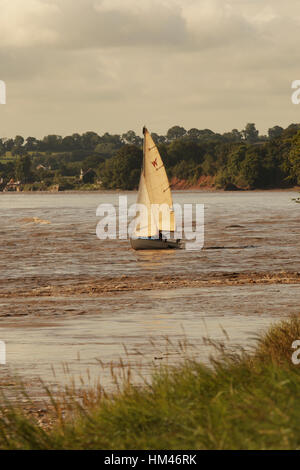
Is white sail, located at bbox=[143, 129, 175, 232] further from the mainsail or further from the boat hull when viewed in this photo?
the boat hull

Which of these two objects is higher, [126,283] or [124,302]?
[124,302]

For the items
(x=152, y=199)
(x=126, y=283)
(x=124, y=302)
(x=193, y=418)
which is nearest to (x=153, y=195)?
(x=152, y=199)

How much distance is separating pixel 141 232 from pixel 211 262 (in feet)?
29.3

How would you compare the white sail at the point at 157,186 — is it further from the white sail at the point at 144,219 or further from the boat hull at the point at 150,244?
the boat hull at the point at 150,244

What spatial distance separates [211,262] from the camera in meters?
53.5

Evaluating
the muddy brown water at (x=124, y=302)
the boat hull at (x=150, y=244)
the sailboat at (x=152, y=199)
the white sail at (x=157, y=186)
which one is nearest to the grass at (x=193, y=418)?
the muddy brown water at (x=124, y=302)

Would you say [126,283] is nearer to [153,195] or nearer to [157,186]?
[153,195]

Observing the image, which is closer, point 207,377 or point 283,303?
point 207,377

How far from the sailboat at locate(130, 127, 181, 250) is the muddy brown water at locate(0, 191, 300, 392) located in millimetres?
1989

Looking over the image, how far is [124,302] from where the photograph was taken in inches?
1296

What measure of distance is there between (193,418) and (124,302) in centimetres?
2250

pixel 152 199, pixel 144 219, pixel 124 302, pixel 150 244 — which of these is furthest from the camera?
pixel 152 199
